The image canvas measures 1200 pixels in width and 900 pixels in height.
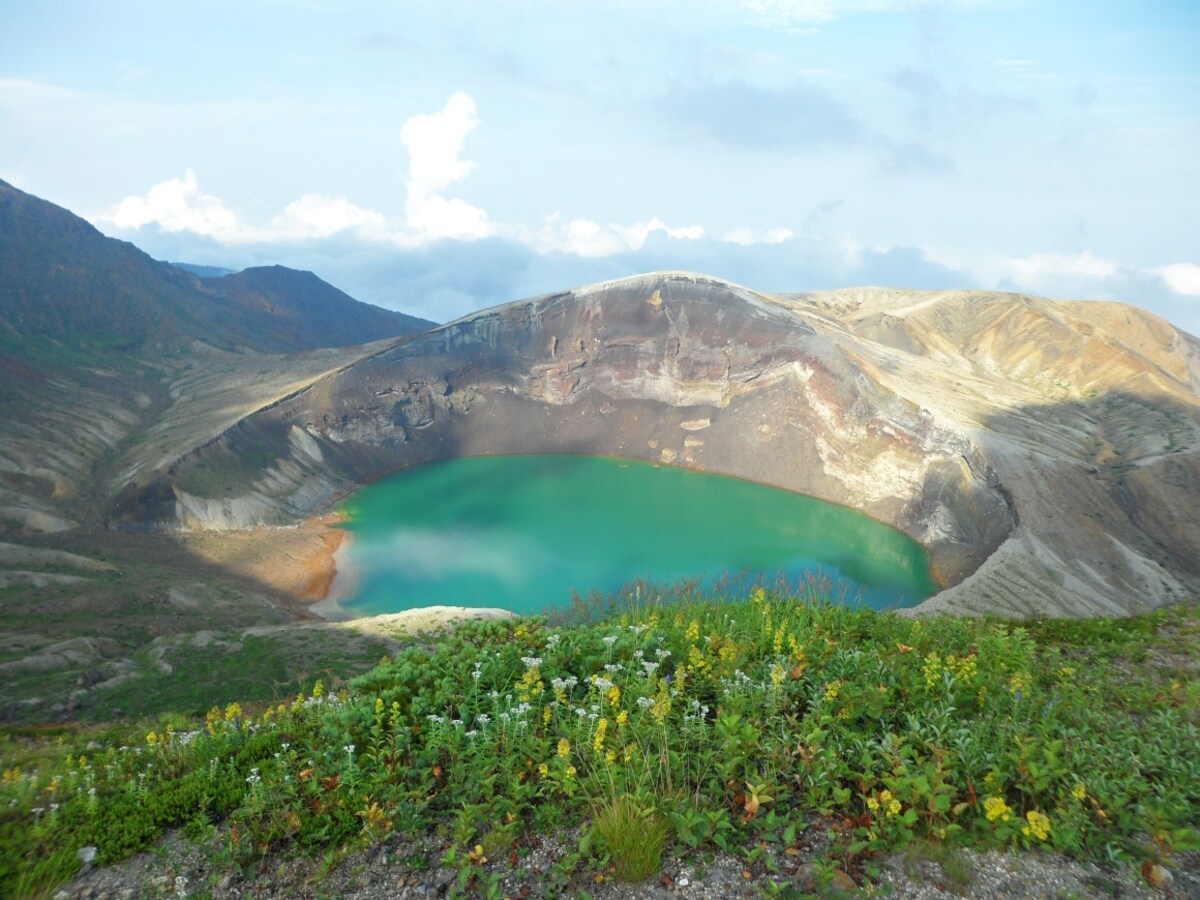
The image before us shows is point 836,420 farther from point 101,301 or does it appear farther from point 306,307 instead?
point 306,307

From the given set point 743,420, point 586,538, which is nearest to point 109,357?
point 586,538

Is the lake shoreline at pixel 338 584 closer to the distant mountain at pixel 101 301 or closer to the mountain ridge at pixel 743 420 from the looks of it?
the mountain ridge at pixel 743 420

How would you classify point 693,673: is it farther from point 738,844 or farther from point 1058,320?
point 1058,320

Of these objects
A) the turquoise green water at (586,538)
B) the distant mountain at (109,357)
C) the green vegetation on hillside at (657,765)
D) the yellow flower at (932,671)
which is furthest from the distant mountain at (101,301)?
the yellow flower at (932,671)

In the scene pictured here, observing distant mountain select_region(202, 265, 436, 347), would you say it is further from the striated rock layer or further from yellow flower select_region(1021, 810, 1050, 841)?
yellow flower select_region(1021, 810, 1050, 841)

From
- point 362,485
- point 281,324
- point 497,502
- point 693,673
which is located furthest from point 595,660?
point 281,324

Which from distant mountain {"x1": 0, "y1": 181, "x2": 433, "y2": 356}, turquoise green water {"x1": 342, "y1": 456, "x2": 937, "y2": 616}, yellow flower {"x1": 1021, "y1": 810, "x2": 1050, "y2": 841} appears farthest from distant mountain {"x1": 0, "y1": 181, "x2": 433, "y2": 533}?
yellow flower {"x1": 1021, "y1": 810, "x2": 1050, "y2": 841}
